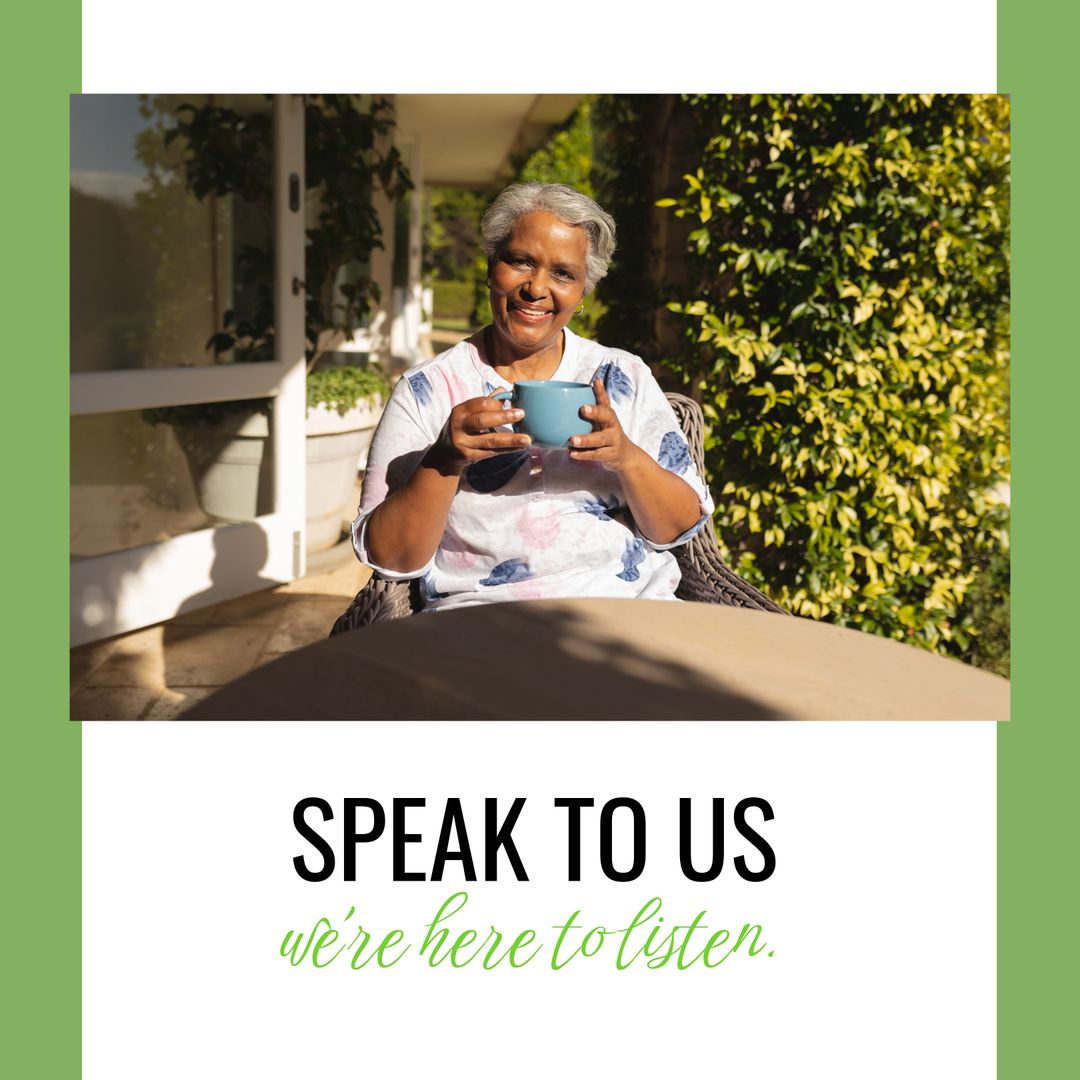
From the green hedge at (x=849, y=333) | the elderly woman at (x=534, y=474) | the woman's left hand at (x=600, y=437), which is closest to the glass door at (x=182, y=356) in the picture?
the green hedge at (x=849, y=333)

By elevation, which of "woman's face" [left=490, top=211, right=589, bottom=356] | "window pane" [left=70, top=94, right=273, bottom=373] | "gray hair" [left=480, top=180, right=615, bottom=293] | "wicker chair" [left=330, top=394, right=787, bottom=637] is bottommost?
"wicker chair" [left=330, top=394, right=787, bottom=637]

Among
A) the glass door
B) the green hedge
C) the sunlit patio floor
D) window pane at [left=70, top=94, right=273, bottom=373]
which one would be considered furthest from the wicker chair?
window pane at [left=70, top=94, right=273, bottom=373]

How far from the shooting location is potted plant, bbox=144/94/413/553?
4.34m

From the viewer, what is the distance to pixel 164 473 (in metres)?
4.16

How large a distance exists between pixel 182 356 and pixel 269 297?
1.72 feet

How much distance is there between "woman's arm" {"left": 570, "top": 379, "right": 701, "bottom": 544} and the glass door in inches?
88.9

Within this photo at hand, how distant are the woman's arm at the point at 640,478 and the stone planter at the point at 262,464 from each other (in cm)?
264

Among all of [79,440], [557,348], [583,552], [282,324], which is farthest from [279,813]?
[282,324]

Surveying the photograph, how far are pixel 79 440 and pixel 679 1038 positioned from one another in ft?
10.1

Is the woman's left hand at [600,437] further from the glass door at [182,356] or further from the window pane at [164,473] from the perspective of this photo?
the window pane at [164,473]

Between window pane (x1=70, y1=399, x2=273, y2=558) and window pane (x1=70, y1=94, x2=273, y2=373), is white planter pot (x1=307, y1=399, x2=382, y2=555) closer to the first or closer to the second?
window pane (x1=70, y1=399, x2=273, y2=558)

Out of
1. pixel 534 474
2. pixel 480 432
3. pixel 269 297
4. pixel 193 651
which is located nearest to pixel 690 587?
pixel 534 474

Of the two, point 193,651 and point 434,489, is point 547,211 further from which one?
point 193,651

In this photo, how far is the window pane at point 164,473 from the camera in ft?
12.7
